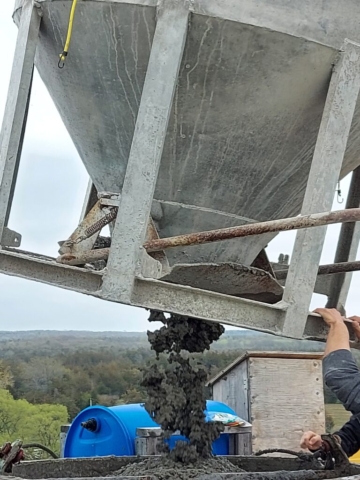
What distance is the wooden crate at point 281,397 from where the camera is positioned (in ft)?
17.9

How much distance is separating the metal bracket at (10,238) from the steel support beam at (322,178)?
1385 millimetres

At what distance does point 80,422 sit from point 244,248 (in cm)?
202

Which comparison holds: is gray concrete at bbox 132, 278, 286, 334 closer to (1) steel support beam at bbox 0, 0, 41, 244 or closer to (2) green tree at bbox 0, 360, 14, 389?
(1) steel support beam at bbox 0, 0, 41, 244

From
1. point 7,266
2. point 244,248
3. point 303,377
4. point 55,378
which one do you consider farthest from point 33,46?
point 55,378

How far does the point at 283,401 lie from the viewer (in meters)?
5.48

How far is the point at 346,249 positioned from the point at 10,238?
7.78ft

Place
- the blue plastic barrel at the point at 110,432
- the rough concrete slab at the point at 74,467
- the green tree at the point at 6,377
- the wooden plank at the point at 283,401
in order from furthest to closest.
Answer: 1. the green tree at the point at 6,377
2. the wooden plank at the point at 283,401
3. the blue plastic barrel at the point at 110,432
4. the rough concrete slab at the point at 74,467

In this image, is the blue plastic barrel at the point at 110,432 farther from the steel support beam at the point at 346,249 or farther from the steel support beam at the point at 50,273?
the steel support beam at the point at 50,273

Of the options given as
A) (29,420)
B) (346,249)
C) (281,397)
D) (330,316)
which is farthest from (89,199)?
(29,420)

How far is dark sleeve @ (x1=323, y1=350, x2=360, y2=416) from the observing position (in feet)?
10.2

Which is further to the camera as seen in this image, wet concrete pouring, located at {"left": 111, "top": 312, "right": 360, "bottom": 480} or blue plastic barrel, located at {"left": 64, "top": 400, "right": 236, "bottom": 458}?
blue plastic barrel, located at {"left": 64, "top": 400, "right": 236, "bottom": 458}

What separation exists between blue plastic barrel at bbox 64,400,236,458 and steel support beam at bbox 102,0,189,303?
2052mm

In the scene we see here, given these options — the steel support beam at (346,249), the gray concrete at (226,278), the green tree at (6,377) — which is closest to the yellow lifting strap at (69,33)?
the gray concrete at (226,278)

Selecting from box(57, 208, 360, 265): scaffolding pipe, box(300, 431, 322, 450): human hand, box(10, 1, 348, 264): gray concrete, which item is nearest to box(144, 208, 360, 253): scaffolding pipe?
box(57, 208, 360, 265): scaffolding pipe
